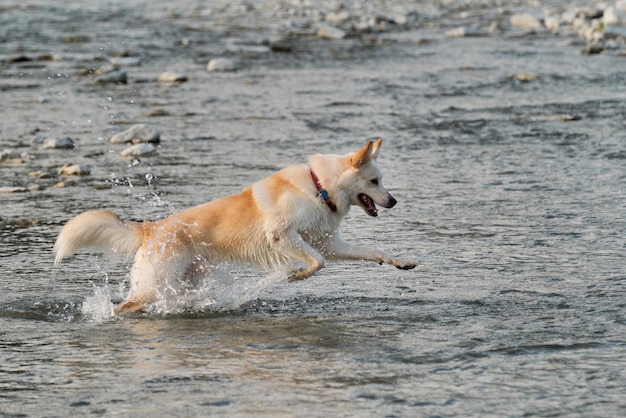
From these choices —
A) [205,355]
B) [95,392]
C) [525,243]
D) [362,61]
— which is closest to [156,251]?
[205,355]

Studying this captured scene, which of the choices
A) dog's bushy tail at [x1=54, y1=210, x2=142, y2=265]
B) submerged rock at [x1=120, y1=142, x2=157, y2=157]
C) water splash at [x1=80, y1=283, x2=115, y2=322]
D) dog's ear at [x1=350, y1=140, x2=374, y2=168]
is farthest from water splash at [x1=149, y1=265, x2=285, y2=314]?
submerged rock at [x1=120, y1=142, x2=157, y2=157]

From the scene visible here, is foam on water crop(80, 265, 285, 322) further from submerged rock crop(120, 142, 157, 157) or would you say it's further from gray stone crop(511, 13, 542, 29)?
gray stone crop(511, 13, 542, 29)

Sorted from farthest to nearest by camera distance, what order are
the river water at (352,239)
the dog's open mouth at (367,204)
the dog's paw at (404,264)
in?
the dog's open mouth at (367,204), the dog's paw at (404,264), the river water at (352,239)

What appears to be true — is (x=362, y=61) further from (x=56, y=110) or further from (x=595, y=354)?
(x=595, y=354)

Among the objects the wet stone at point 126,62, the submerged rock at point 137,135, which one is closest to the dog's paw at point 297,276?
the submerged rock at point 137,135

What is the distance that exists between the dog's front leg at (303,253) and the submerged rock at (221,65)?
36.5ft

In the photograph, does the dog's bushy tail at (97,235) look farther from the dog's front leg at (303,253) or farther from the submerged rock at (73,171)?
the submerged rock at (73,171)

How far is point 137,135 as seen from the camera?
1161 cm

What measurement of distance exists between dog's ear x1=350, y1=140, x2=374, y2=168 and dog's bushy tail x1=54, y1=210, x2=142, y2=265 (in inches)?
50.3

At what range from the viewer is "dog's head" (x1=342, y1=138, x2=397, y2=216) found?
21.8 feet

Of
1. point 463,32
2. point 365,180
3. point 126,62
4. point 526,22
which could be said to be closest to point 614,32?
point 463,32

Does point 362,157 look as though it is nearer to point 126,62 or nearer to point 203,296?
point 203,296

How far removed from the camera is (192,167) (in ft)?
34.0

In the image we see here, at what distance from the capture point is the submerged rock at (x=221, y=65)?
17484mm
